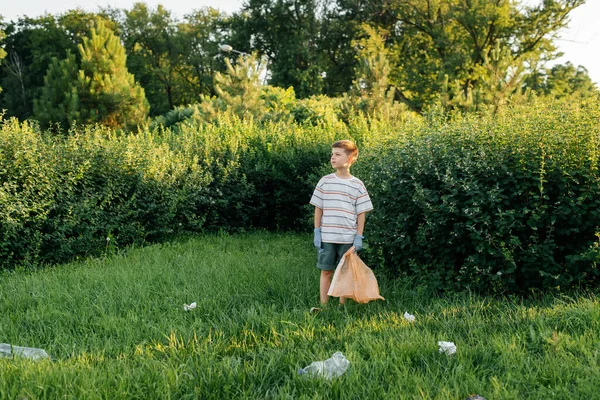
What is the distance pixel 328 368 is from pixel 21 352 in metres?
2.30

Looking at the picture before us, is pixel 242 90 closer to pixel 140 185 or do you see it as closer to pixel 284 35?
pixel 140 185

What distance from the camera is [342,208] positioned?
4988mm

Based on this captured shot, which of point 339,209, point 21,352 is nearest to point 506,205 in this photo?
point 339,209

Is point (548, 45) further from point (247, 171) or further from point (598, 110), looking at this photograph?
point (598, 110)

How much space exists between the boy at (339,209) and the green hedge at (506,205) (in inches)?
30.2

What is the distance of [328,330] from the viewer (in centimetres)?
423

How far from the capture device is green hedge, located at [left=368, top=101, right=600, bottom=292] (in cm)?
497

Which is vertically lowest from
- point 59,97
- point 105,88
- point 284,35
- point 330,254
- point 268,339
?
point 268,339

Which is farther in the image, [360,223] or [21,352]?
[360,223]

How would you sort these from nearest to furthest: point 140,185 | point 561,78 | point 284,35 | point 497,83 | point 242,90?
point 140,185, point 497,83, point 242,90, point 561,78, point 284,35

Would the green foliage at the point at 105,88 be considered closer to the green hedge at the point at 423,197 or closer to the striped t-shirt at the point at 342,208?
the green hedge at the point at 423,197

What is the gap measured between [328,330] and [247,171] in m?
6.80

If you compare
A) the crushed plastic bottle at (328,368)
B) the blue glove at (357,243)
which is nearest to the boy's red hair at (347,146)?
the blue glove at (357,243)

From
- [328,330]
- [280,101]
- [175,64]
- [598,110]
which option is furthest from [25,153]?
[175,64]
